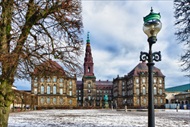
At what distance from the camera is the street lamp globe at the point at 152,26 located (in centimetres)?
557

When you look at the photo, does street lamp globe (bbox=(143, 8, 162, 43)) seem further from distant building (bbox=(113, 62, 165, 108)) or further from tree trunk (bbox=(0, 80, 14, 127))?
distant building (bbox=(113, 62, 165, 108))

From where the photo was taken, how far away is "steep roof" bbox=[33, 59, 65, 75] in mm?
6636

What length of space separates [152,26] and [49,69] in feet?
10.7

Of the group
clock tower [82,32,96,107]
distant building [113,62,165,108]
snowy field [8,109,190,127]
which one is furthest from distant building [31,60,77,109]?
snowy field [8,109,190,127]

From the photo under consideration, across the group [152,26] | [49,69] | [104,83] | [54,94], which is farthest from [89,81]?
[152,26]

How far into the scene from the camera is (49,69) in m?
7.00

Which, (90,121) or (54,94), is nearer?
(90,121)

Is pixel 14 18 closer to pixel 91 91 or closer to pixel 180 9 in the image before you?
pixel 180 9

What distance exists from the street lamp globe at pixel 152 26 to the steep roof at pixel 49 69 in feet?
9.08

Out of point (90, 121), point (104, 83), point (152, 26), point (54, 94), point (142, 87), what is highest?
point (104, 83)

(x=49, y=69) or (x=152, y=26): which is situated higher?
(x=152, y=26)

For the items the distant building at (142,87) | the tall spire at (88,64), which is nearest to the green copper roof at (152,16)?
the distant building at (142,87)

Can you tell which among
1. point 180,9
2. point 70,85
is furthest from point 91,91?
point 180,9

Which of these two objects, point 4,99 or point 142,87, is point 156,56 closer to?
point 4,99
